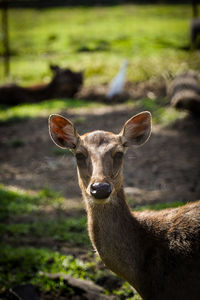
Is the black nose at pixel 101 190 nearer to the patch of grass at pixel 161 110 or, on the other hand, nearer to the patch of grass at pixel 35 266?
the patch of grass at pixel 35 266

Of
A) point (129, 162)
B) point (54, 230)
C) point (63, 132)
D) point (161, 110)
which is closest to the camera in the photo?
point (63, 132)

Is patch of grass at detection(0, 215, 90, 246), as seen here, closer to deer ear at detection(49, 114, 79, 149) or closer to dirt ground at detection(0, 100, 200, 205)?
dirt ground at detection(0, 100, 200, 205)

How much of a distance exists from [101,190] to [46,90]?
10832 millimetres

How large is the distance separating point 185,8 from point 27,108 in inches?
545

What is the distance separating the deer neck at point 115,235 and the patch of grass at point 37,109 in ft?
26.9

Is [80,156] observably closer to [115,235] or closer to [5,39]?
[115,235]

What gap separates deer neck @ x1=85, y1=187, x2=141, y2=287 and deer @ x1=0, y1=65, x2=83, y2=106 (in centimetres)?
1002

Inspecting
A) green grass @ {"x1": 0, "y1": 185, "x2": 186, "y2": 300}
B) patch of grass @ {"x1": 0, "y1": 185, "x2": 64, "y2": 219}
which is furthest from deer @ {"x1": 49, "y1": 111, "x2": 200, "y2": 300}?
patch of grass @ {"x1": 0, "y1": 185, "x2": 64, "y2": 219}

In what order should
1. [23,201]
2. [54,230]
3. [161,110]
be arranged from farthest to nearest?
[161,110]
[23,201]
[54,230]

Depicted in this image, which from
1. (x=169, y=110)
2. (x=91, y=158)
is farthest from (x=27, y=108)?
(x=91, y=158)

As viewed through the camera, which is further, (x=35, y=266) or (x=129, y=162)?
(x=129, y=162)

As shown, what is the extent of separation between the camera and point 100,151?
157 inches

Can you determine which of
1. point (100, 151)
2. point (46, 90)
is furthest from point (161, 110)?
point (100, 151)

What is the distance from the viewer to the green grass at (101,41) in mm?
15384
